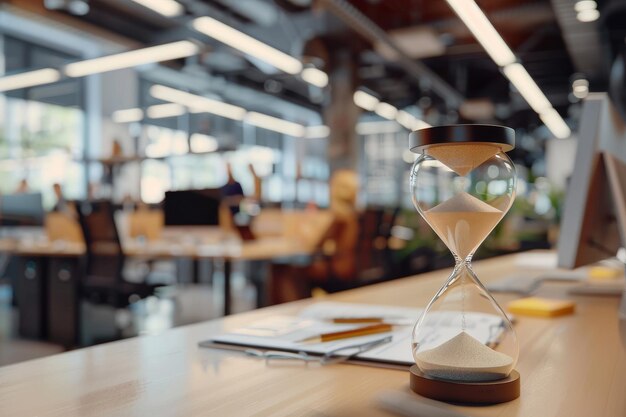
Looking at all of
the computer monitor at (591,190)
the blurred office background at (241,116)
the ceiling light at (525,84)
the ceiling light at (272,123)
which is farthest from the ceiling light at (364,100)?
the computer monitor at (591,190)

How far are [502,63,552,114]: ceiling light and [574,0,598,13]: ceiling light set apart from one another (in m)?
0.94

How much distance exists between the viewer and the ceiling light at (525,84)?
22.1ft

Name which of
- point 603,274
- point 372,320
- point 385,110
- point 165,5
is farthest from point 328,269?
point 385,110

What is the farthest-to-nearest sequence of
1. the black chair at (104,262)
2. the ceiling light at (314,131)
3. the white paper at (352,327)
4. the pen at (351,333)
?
the ceiling light at (314,131), the black chair at (104,262), the pen at (351,333), the white paper at (352,327)

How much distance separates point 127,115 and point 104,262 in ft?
24.8

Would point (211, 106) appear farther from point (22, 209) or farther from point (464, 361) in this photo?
point (464, 361)

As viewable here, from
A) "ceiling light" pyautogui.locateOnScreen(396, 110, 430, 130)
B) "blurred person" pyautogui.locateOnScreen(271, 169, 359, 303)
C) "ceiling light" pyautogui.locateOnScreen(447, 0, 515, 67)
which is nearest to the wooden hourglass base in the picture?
"ceiling light" pyautogui.locateOnScreen(447, 0, 515, 67)

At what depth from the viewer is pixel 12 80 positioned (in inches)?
332

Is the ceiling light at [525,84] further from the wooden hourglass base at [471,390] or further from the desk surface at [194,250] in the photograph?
the wooden hourglass base at [471,390]

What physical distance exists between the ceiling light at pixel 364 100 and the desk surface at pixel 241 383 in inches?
367

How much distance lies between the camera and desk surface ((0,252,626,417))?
0.66 m

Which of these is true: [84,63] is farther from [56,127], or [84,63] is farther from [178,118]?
[178,118]

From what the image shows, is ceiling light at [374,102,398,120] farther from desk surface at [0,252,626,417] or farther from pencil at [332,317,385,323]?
desk surface at [0,252,626,417]

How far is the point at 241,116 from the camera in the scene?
11.7 metres
